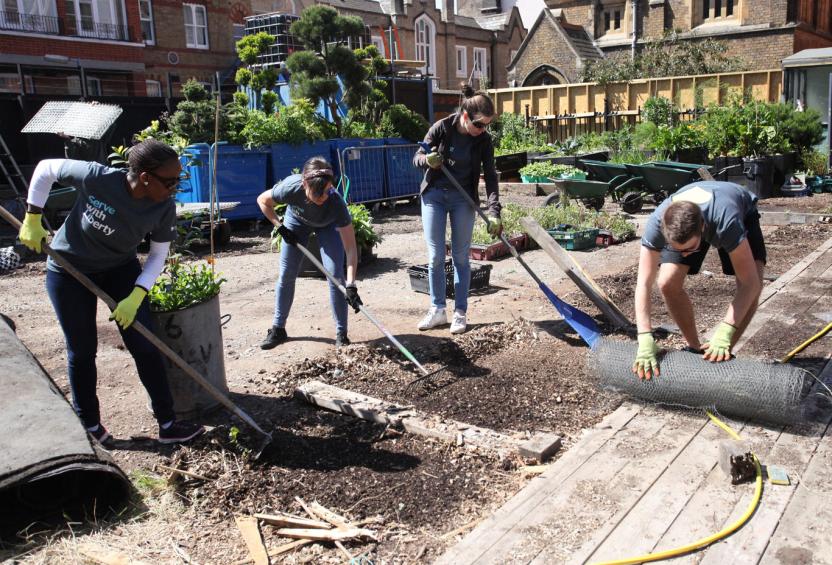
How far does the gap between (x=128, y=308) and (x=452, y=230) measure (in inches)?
114

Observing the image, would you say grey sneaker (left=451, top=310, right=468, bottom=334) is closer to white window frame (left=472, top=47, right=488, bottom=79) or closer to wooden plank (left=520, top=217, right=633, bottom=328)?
wooden plank (left=520, top=217, right=633, bottom=328)

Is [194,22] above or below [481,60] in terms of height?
above

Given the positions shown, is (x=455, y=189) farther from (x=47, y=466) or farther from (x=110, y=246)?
(x=47, y=466)

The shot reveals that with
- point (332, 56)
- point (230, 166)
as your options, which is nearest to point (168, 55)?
point (332, 56)

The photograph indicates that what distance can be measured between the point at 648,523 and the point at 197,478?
7.03 ft

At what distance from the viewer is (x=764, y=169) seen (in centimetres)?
1391

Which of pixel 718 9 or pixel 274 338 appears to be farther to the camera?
pixel 718 9

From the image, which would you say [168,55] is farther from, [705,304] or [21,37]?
[705,304]

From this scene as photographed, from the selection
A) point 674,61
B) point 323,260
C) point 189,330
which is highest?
point 674,61

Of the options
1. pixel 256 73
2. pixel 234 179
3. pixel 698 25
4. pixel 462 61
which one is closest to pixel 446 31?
pixel 462 61

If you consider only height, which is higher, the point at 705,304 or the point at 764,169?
the point at 764,169

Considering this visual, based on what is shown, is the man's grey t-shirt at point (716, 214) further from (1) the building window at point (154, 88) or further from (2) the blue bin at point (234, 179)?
(1) the building window at point (154, 88)

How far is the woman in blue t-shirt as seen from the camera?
5016mm

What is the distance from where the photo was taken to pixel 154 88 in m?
26.9
